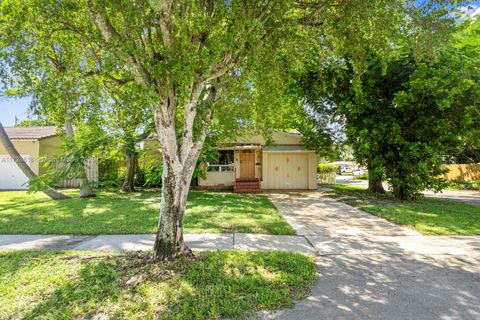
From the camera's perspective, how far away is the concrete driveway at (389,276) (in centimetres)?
317

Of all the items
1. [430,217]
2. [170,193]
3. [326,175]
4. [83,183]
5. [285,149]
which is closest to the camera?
[170,193]

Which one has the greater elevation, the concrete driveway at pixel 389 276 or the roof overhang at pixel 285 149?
the roof overhang at pixel 285 149

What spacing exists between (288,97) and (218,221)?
8378 millimetres

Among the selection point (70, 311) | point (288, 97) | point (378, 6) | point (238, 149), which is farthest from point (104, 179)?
point (378, 6)

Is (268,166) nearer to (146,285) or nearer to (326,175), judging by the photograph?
(326,175)

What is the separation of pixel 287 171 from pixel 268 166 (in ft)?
4.26

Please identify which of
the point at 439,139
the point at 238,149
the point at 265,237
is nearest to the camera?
the point at 265,237

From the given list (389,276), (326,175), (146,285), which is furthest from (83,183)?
(326,175)

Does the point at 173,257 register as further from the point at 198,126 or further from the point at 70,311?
the point at 198,126

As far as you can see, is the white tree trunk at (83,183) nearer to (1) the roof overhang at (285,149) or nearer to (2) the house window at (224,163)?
(2) the house window at (224,163)

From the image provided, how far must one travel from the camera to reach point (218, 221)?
7.64 m

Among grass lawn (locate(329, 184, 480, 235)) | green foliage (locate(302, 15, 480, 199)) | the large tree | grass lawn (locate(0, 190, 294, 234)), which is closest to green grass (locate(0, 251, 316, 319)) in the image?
the large tree

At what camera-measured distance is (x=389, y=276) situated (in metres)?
4.13

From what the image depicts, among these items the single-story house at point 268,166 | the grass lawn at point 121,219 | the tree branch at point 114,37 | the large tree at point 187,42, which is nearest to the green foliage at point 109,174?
the single-story house at point 268,166
